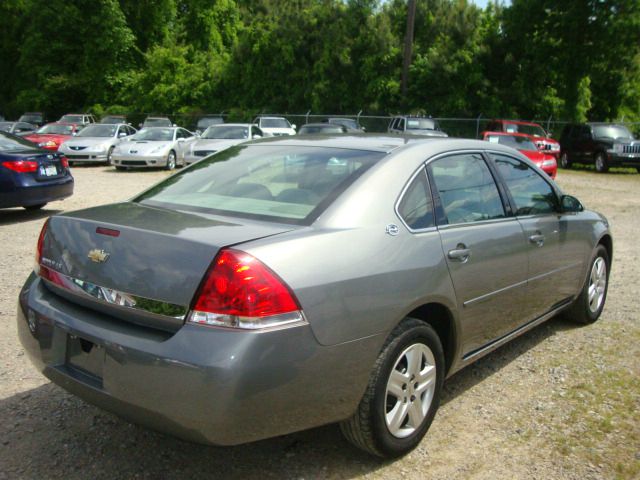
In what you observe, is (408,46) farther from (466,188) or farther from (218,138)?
(466,188)

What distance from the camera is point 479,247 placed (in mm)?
3539

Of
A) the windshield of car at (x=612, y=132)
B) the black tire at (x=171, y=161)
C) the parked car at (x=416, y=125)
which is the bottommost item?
the black tire at (x=171, y=161)

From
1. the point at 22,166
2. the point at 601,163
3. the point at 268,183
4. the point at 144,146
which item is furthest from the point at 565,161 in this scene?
the point at 268,183

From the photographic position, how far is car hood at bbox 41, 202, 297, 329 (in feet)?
8.39

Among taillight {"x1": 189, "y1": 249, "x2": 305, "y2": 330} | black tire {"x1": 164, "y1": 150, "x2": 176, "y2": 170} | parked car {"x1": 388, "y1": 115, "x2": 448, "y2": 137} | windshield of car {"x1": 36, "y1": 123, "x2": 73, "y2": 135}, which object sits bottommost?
black tire {"x1": 164, "y1": 150, "x2": 176, "y2": 170}

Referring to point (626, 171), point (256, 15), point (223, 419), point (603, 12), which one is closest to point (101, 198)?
point (223, 419)

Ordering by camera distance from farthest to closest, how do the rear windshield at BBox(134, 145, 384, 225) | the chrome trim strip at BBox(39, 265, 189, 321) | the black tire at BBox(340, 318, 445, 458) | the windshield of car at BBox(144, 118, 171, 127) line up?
the windshield of car at BBox(144, 118, 171, 127), the rear windshield at BBox(134, 145, 384, 225), the black tire at BBox(340, 318, 445, 458), the chrome trim strip at BBox(39, 265, 189, 321)

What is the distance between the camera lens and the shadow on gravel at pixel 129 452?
2953 millimetres

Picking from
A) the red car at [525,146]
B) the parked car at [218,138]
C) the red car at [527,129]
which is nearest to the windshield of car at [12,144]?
the parked car at [218,138]

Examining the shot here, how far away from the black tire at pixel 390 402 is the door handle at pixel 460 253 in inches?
16.4

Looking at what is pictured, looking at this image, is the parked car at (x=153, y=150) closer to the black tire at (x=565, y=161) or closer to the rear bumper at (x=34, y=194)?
the rear bumper at (x=34, y=194)

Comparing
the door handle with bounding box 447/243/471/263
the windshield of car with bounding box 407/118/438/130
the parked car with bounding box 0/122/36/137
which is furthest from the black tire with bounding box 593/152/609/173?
the parked car with bounding box 0/122/36/137

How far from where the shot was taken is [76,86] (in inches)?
1708

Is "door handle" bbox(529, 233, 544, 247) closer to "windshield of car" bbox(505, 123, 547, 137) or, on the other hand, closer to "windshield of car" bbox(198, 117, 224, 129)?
"windshield of car" bbox(505, 123, 547, 137)
